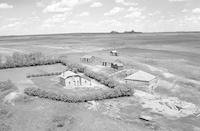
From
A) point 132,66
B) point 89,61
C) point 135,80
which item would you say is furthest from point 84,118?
point 89,61

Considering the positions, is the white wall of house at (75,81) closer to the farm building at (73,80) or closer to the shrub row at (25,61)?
the farm building at (73,80)

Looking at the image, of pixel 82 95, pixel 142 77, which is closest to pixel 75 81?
pixel 82 95

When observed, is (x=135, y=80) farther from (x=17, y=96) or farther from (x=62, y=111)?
(x=17, y=96)

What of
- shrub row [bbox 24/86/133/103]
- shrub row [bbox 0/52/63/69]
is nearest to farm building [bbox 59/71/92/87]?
shrub row [bbox 24/86/133/103]

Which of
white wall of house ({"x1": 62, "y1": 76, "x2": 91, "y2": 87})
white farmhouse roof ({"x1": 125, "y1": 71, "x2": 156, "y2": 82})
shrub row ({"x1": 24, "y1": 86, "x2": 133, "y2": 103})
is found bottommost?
shrub row ({"x1": 24, "y1": 86, "x2": 133, "y2": 103})

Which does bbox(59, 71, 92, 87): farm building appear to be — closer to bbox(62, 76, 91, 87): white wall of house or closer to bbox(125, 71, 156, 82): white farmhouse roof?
bbox(62, 76, 91, 87): white wall of house

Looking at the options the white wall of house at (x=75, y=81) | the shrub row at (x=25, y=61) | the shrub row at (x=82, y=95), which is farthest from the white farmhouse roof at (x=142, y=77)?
the shrub row at (x=25, y=61)

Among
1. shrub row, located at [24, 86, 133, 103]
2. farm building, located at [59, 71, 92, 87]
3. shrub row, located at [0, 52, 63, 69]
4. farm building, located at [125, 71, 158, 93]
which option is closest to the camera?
shrub row, located at [24, 86, 133, 103]

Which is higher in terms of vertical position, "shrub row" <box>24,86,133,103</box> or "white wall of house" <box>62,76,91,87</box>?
"white wall of house" <box>62,76,91,87</box>
